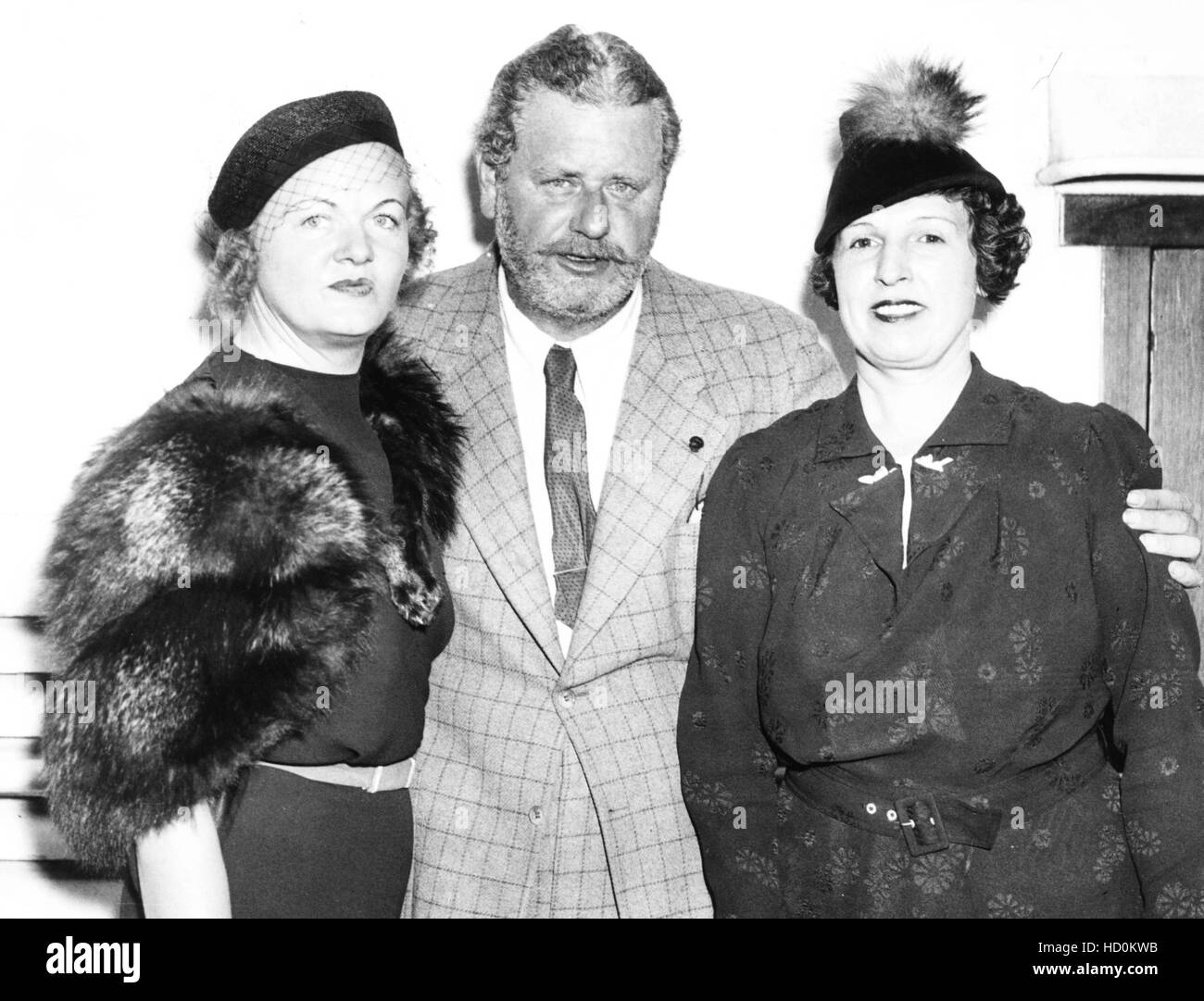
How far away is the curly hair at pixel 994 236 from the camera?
1.79m

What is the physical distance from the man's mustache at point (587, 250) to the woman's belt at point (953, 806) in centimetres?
88

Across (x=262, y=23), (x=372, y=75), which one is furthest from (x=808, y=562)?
(x=262, y=23)

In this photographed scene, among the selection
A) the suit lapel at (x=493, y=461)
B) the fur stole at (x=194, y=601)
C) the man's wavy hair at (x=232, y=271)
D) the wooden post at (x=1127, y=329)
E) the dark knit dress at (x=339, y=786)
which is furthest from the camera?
the wooden post at (x=1127, y=329)

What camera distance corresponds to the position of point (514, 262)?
2.01 metres

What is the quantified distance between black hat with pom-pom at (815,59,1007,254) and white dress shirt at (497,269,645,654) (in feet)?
1.27

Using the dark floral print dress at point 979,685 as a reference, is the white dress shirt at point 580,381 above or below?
above

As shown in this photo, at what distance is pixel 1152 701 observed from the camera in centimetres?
169

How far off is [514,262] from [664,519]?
49 cm

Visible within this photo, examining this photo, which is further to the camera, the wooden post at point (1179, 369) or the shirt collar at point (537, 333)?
the wooden post at point (1179, 369)

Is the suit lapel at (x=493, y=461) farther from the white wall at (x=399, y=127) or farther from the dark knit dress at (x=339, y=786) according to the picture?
the white wall at (x=399, y=127)

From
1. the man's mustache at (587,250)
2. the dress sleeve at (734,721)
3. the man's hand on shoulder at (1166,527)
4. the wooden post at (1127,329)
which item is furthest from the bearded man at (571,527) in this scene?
the wooden post at (1127,329)

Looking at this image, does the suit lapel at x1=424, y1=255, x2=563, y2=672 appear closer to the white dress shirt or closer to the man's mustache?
the white dress shirt

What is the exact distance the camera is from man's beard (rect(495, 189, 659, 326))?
1966 mm

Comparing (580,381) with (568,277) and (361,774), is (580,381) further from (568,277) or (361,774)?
(361,774)
